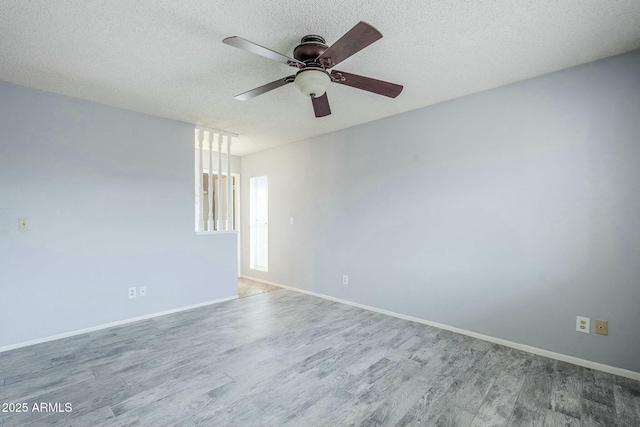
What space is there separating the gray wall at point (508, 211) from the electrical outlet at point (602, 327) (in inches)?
1.1

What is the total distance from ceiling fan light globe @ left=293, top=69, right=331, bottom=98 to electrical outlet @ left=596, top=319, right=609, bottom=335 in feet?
8.94

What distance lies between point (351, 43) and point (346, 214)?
261 centimetres

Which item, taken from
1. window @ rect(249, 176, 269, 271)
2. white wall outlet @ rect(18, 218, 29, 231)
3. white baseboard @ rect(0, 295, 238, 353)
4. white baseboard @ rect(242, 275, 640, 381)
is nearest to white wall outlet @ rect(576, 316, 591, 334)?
white baseboard @ rect(242, 275, 640, 381)

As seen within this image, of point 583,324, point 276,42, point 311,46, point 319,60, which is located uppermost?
point 276,42

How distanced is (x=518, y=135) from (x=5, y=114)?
4.62 m

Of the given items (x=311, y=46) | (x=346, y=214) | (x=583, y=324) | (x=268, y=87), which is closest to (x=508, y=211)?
(x=583, y=324)

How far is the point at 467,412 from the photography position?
5.88 ft

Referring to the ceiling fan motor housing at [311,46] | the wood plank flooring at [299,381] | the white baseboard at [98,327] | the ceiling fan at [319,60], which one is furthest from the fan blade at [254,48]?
the white baseboard at [98,327]

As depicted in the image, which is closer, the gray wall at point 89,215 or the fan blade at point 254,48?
the fan blade at point 254,48

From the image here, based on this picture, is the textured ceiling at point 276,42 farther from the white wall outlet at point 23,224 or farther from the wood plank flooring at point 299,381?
the wood plank flooring at point 299,381

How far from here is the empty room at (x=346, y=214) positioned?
184 centimetres

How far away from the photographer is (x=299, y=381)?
212 centimetres

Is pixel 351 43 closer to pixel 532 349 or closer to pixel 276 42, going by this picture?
pixel 276 42

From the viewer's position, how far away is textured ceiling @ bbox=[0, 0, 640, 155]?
174cm
